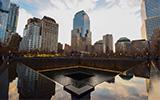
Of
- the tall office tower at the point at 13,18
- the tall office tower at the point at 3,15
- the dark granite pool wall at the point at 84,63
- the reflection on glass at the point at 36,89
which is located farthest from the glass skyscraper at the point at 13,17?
the reflection on glass at the point at 36,89

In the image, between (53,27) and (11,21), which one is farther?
(11,21)

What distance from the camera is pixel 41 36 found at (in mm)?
122562

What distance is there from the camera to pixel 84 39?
7411 inches

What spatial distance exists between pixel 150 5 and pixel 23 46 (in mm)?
140516

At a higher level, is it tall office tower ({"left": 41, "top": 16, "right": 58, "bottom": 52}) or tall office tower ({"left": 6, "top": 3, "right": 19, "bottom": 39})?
tall office tower ({"left": 6, "top": 3, "right": 19, "bottom": 39})

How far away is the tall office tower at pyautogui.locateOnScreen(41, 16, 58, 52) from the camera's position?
4840 inches

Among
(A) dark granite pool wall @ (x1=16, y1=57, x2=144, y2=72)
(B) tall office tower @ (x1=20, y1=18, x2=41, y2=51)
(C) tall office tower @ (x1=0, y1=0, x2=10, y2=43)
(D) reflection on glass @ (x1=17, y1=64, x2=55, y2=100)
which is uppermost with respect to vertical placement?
(C) tall office tower @ (x1=0, y1=0, x2=10, y2=43)

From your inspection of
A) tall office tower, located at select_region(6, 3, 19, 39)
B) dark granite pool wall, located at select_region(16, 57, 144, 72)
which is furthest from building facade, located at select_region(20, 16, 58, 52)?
dark granite pool wall, located at select_region(16, 57, 144, 72)

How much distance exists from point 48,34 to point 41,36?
26.2ft

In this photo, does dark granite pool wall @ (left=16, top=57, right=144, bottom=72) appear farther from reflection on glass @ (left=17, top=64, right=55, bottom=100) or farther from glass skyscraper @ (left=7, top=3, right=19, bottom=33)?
glass skyscraper @ (left=7, top=3, right=19, bottom=33)

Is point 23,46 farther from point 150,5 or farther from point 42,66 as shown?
point 150,5

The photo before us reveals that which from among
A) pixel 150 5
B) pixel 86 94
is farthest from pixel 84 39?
pixel 86 94

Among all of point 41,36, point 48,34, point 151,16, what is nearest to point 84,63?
point 41,36

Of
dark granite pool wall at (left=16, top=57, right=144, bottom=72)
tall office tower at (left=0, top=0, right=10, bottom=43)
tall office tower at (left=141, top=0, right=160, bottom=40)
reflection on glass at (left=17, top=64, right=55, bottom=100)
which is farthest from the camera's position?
tall office tower at (left=0, top=0, right=10, bottom=43)
